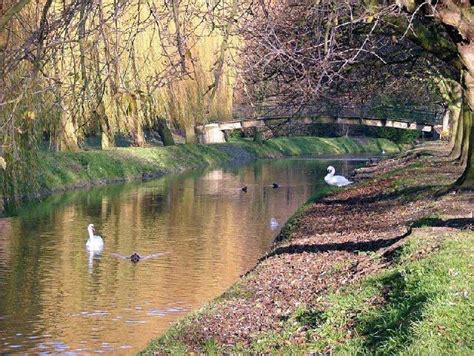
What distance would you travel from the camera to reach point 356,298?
33.1 feet

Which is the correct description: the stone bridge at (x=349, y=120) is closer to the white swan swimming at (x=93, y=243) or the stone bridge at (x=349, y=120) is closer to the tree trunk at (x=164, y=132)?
the tree trunk at (x=164, y=132)

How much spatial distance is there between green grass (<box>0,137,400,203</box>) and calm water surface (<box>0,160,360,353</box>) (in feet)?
3.23

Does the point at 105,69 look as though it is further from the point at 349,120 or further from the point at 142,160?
the point at 349,120

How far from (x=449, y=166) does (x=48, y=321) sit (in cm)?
1528

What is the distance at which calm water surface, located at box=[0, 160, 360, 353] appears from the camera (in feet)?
47.9

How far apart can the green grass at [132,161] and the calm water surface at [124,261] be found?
38.8 inches

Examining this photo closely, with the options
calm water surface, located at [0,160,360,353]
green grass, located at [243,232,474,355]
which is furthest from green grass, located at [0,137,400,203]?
green grass, located at [243,232,474,355]

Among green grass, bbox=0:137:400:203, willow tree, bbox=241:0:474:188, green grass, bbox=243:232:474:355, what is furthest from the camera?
green grass, bbox=0:137:400:203

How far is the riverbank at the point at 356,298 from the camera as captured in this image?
829cm

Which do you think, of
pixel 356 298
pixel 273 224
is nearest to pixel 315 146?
pixel 273 224

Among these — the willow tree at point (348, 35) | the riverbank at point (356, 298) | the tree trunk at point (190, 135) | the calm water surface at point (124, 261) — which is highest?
the willow tree at point (348, 35)

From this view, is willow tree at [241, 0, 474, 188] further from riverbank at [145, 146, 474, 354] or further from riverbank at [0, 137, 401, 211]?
riverbank at [0, 137, 401, 211]

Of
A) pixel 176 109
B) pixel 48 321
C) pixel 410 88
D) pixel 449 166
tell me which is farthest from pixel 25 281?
pixel 176 109

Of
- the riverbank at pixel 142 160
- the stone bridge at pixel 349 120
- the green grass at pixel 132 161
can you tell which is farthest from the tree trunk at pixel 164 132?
the stone bridge at pixel 349 120
